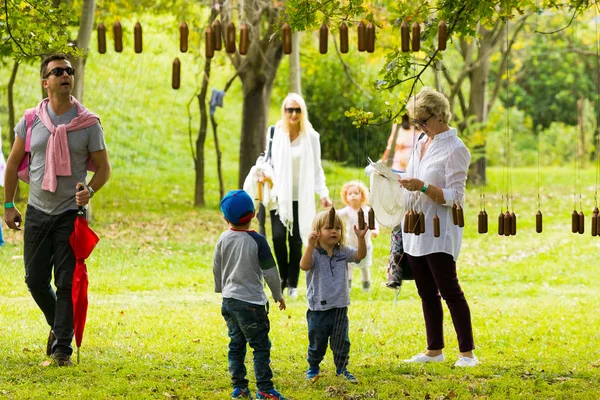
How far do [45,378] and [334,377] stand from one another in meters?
1.93

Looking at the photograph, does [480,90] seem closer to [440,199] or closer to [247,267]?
[440,199]

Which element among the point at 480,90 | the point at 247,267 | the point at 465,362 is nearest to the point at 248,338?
the point at 247,267

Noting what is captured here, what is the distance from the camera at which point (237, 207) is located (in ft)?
20.8

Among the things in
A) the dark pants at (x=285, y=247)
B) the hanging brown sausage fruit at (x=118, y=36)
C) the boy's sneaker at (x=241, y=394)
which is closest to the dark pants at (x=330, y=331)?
the boy's sneaker at (x=241, y=394)

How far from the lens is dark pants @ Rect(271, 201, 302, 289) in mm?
10984

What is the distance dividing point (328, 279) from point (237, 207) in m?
0.93

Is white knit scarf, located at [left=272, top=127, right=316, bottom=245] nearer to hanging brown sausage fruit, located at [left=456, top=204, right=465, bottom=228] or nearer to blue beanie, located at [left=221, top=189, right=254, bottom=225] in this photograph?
hanging brown sausage fruit, located at [left=456, top=204, right=465, bottom=228]

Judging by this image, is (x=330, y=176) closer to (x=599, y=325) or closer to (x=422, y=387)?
(x=599, y=325)

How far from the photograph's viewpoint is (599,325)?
10508 mm

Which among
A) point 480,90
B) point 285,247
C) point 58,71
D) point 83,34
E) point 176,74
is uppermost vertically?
point 83,34

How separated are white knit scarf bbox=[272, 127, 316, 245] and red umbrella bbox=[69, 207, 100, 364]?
3847mm

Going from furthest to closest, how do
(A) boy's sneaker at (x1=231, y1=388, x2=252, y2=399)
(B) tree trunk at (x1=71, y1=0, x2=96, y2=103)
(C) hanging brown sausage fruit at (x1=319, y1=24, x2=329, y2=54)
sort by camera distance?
(B) tree trunk at (x1=71, y1=0, x2=96, y2=103) → (A) boy's sneaker at (x1=231, y1=388, x2=252, y2=399) → (C) hanging brown sausage fruit at (x1=319, y1=24, x2=329, y2=54)

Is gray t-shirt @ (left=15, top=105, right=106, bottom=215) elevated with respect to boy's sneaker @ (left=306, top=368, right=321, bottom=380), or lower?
elevated

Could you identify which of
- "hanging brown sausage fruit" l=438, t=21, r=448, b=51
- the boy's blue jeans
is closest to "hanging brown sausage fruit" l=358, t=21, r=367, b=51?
"hanging brown sausage fruit" l=438, t=21, r=448, b=51
